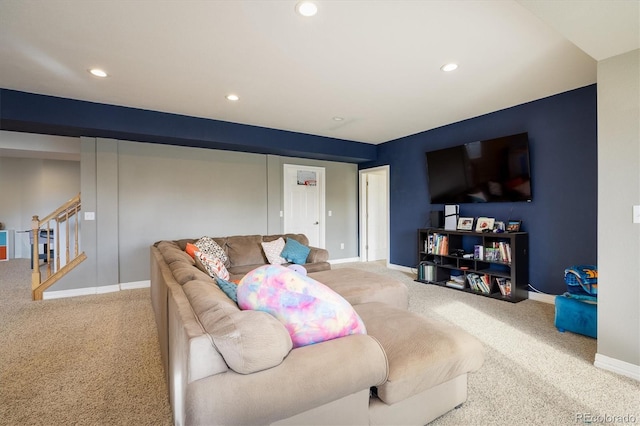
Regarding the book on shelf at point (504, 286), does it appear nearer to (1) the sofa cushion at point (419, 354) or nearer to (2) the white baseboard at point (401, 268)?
(2) the white baseboard at point (401, 268)

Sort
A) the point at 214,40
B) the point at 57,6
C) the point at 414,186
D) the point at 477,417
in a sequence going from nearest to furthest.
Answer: the point at 477,417, the point at 57,6, the point at 214,40, the point at 414,186

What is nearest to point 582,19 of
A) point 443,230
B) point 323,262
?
point 443,230

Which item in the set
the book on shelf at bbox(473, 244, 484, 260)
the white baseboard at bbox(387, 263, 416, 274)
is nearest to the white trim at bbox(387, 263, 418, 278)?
the white baseboard at bbox(387, 263, 416, 274)

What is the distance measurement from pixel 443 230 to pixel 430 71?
238cm

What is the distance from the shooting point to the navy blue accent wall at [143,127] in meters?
3.45

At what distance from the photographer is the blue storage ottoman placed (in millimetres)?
2619

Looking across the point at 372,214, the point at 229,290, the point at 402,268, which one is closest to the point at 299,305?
the point at 229,290

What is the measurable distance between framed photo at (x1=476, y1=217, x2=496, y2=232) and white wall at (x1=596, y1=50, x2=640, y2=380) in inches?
78.4

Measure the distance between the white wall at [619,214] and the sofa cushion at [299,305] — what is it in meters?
2.00

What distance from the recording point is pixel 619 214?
6.85 feet

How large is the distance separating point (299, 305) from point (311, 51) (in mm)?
2144

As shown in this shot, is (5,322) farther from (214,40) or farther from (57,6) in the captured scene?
(214,40)

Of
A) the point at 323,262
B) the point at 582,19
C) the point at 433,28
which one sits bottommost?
the point at 323,262

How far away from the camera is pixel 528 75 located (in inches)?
119
